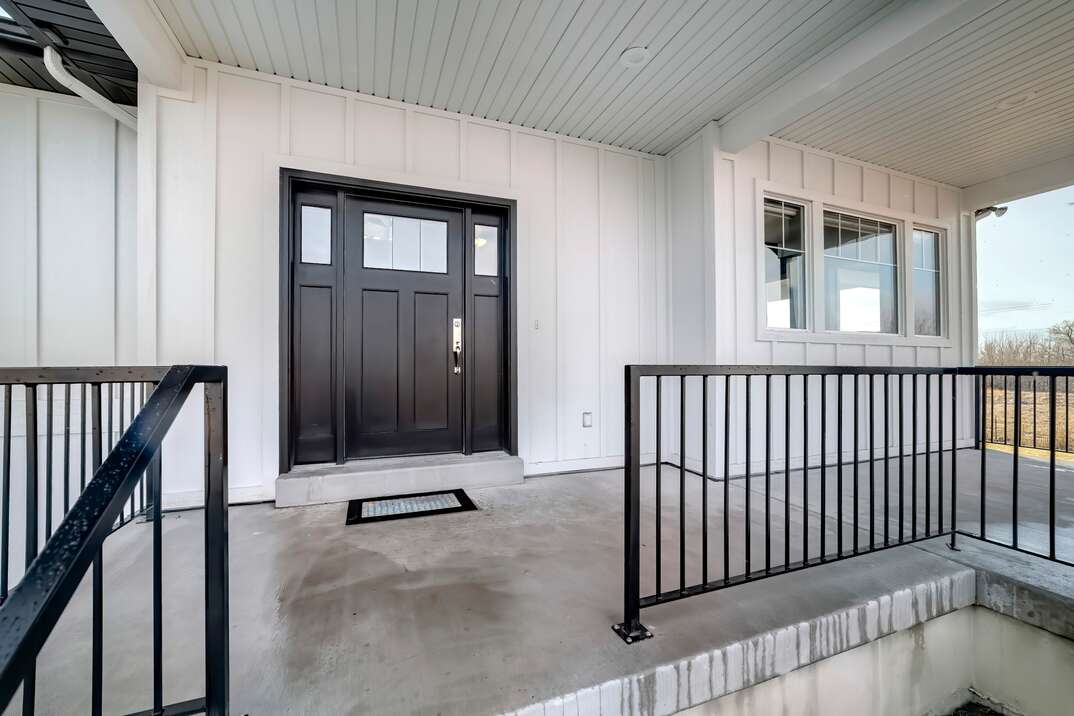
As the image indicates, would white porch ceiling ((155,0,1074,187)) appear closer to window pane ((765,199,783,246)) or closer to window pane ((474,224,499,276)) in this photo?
window pane ((765,199,783,246))

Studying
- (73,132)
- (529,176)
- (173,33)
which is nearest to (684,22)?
(529,176)

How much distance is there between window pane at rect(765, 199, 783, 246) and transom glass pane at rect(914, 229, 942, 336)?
6.14 ft

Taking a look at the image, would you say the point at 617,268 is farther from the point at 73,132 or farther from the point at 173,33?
the point at 73,132

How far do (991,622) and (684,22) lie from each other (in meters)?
3.30

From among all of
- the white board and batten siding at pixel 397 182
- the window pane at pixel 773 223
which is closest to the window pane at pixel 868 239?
the window pane at pixel 773 223

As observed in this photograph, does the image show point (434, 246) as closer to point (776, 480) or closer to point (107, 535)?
point (107, 535)

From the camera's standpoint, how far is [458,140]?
3277 millimetres

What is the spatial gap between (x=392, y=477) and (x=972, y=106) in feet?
16.5

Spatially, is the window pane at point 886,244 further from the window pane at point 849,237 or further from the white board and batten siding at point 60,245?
the white board and batten siding at point 60,245

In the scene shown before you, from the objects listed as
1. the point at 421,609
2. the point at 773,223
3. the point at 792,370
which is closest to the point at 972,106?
the point at 773,223

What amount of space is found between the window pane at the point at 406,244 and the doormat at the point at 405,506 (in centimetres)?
166

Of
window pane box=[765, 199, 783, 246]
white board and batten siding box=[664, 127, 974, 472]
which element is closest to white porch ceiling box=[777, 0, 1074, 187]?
white board and batten siding box=[664, 127, 974, 472]

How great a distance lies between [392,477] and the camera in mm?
2930

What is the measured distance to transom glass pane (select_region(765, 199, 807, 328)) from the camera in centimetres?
370
